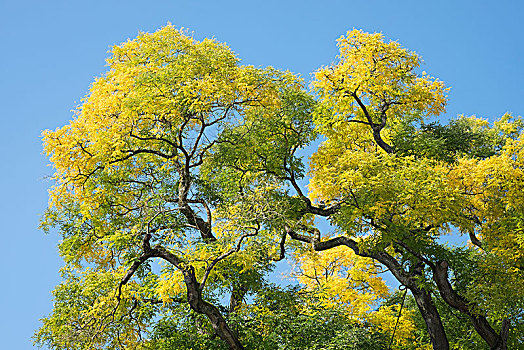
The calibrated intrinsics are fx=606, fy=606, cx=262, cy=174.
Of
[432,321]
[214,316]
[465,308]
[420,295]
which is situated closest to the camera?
[214,316]

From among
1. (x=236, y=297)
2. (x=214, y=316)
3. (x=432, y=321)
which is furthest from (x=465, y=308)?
(x=214, y=316)

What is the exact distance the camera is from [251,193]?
11.7 m

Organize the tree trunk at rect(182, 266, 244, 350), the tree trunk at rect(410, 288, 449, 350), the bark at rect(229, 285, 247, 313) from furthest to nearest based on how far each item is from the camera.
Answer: the tree trunk at rect(410, 288, 449, 350)
the bark at rect(229, 285, 247, 313)
the tree trunk at rect(182, 266, 244, 350)

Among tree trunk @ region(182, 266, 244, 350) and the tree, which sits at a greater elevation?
A: the tree

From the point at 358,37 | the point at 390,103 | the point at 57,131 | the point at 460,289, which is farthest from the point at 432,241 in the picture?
the point at 57,131

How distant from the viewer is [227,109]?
12.4 meters

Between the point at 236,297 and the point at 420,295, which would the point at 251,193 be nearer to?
the point at 236,297

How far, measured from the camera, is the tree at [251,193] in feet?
38.4

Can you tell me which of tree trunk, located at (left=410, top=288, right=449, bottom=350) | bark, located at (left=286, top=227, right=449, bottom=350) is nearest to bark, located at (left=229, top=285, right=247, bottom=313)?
bark, located at (left=286, top=227, right=449, bottom=350)

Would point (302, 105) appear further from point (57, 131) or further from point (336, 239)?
point (57, 131)

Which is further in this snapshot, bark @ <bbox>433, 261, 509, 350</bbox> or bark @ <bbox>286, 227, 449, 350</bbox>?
bark @ <bbox>286, 227, 449, 350</bbox>

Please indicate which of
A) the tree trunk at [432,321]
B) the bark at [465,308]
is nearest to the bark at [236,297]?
the tree trunk at [432,321]

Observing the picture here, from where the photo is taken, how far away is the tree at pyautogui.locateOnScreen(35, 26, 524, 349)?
11704 millimetres

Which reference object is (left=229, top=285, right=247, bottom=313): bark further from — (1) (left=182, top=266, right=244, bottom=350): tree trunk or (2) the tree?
(1) (left=182, top=266, right=244, bottom=350): tree trunk
